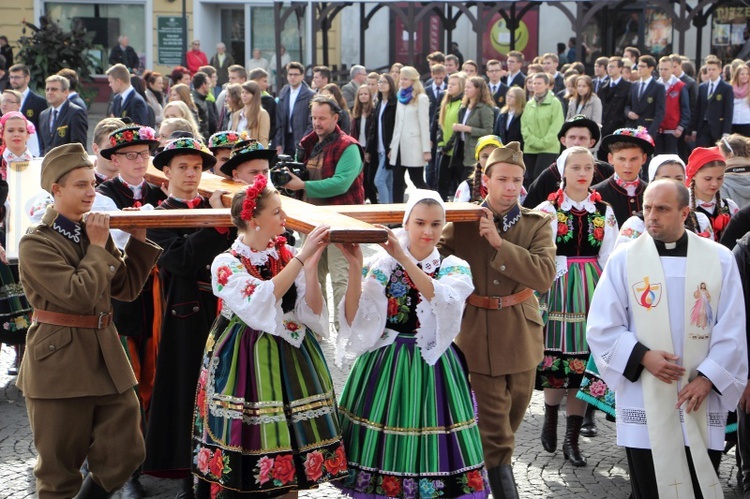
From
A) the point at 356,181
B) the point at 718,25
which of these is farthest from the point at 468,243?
the point at 718,25

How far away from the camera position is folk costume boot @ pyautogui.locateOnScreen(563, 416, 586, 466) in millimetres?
6109

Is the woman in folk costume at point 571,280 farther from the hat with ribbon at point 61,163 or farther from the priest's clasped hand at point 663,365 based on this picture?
the hat with ribbon at point 61,163

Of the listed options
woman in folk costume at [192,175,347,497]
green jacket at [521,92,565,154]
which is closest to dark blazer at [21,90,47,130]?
green jacket at [521,92,565,154]

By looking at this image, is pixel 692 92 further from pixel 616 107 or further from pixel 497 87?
pixel 497 87

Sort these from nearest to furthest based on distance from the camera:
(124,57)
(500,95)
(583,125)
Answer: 1. (583,125)
2. (500,95)
3. (124,57)

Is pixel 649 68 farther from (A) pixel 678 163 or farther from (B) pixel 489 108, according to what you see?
(A) pixel 678 163

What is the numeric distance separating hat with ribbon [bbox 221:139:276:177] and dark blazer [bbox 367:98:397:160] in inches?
297

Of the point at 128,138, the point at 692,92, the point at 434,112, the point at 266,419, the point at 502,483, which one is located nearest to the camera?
the point at 266,419

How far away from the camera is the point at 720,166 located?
6340 mm

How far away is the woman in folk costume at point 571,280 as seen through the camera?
6266 millimetres

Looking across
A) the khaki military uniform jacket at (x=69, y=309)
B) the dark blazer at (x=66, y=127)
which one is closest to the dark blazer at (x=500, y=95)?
the dark blazer at (x=66, y=127)

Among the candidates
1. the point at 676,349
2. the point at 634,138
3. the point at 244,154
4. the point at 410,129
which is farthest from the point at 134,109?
the point at 676,349

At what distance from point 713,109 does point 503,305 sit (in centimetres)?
1210

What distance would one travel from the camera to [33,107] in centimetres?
1360
